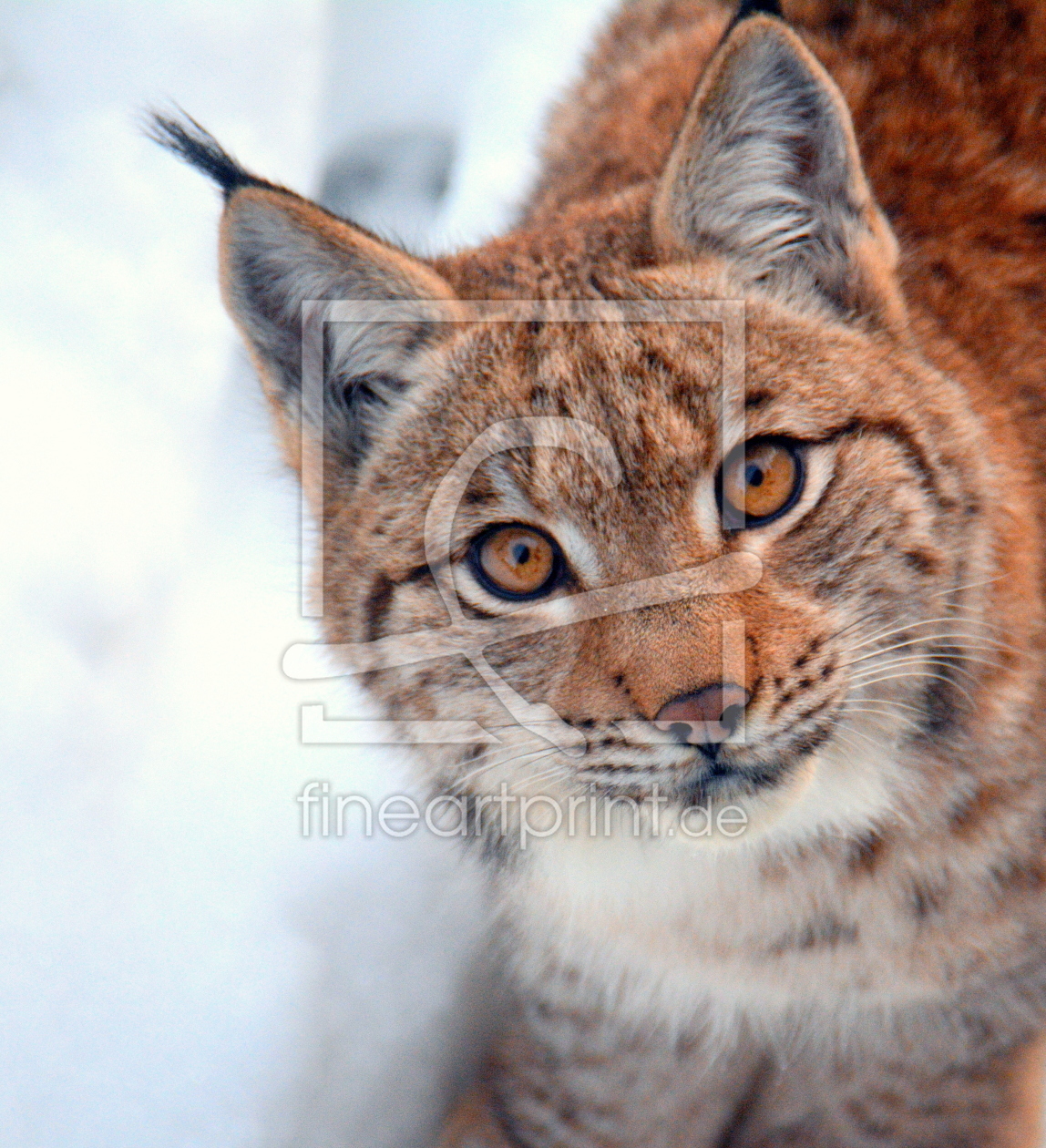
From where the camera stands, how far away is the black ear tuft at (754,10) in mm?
1516

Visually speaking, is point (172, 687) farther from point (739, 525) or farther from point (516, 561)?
point (739, 525)

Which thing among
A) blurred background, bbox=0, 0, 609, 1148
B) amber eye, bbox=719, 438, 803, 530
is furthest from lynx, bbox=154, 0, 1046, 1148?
blurred background, bbox=0, 0, 609, 1148

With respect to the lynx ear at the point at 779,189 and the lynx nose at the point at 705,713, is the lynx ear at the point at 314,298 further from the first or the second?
the lynx nose at the point at 705,713

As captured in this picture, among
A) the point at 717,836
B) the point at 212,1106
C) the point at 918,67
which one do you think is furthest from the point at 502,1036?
the point at 918,67

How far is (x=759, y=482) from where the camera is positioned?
5.12ft

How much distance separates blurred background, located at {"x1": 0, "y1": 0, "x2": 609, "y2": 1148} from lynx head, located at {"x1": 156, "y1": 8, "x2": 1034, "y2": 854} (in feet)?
1.06

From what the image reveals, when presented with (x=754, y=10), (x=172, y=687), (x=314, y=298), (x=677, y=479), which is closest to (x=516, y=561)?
(x=677, y=479)

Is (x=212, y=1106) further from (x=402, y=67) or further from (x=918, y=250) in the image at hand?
(x=402, y=67)

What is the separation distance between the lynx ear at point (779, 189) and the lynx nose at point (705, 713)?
60cm

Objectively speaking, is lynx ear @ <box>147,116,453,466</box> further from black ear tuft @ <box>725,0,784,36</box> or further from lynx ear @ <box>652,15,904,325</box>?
black ear tuft @ <box>725,0,784,36</box>

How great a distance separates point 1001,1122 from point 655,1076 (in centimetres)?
61

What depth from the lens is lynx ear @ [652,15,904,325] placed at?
157 cm

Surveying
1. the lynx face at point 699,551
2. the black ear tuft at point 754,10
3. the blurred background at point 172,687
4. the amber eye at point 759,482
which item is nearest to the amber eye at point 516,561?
the lynx face at point 699,551

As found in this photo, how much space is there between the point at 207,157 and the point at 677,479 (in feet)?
2.38
